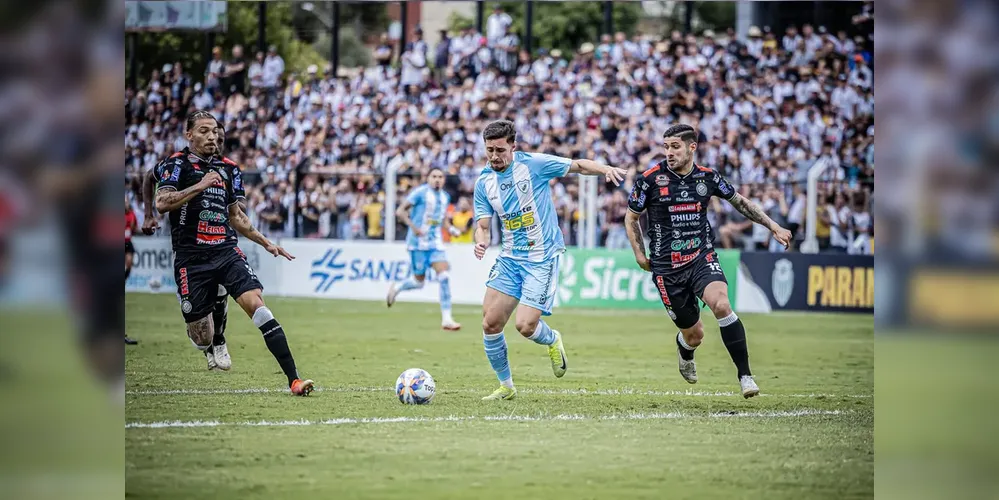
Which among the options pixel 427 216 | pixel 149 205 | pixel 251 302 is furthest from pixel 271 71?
pixel 251 302

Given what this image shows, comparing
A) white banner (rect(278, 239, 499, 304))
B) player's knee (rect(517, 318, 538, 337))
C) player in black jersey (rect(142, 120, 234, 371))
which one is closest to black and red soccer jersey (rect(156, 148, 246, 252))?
player in black jersey (rect(142, 120, 234, 371))

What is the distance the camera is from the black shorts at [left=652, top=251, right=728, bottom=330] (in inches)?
356

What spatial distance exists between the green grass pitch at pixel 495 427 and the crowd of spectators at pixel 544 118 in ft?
23.5

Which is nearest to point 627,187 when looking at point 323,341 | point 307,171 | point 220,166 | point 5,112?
point 307,171

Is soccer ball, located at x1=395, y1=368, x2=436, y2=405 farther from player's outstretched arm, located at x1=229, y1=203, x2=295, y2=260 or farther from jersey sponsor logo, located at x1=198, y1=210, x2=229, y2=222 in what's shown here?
jersey sponsor logo, located at x1=198, y1=210, x2=229, y2=222

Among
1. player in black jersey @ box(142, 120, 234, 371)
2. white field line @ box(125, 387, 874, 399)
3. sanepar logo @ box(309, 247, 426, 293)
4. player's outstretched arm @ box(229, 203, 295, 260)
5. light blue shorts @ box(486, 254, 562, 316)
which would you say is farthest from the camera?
sanepar logo @ box(309, 247, 426, 293)

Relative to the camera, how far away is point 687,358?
32.3ft

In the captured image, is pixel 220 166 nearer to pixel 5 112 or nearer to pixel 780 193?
pixel 5 112

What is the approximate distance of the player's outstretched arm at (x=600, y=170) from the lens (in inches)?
319

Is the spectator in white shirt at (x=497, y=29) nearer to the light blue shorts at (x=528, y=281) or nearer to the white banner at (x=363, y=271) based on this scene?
the white banner at (x=363, y=271)

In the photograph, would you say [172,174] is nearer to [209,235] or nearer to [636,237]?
[209,235]

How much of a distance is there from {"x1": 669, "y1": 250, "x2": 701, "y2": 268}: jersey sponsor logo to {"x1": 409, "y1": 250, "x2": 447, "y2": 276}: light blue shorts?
7713mm

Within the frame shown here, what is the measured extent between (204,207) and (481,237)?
239 centimetres

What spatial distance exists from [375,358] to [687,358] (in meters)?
3.88
